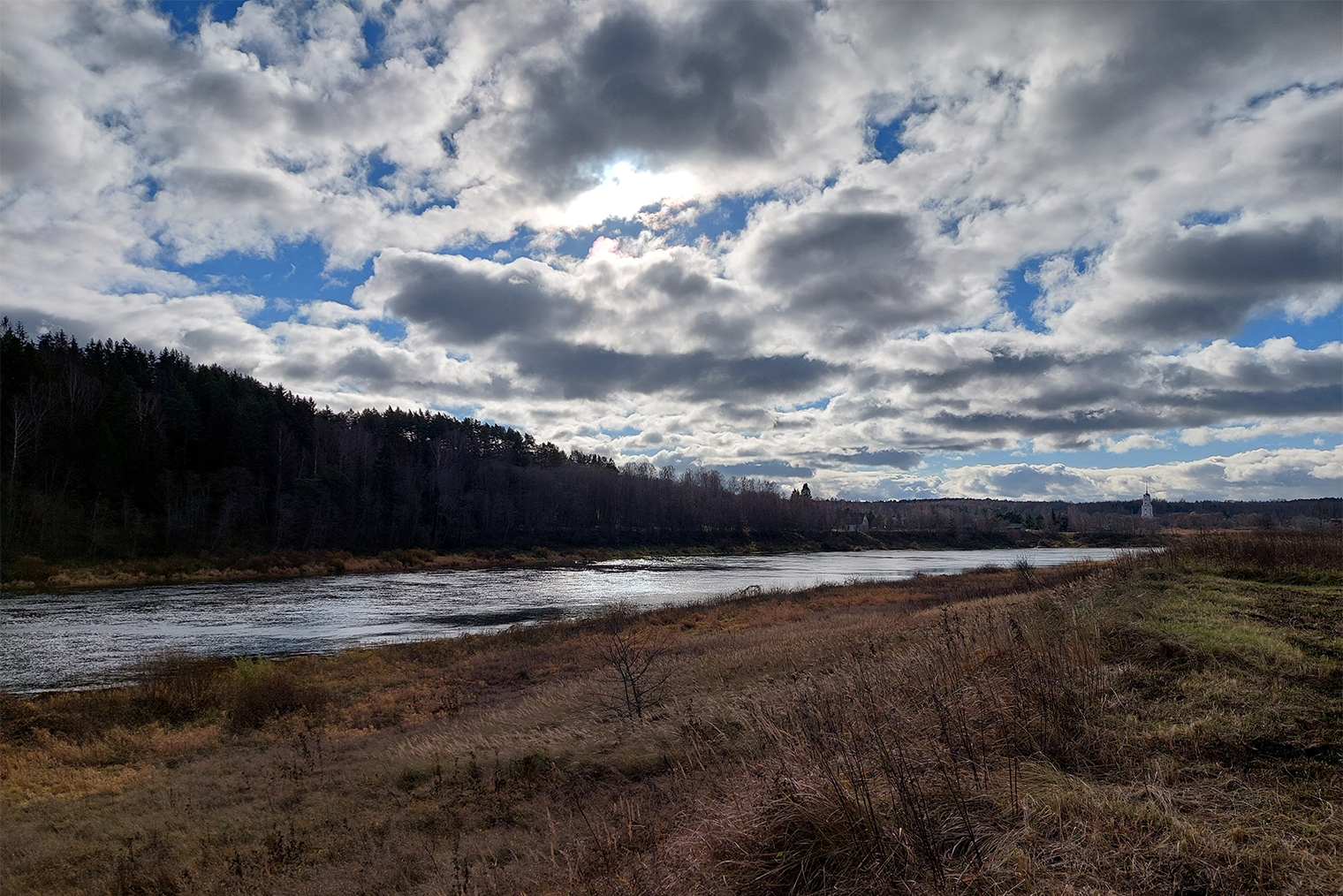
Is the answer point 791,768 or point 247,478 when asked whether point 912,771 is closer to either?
point 791,768

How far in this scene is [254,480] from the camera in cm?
8812

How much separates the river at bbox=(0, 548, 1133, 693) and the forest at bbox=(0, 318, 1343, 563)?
19.5 metres

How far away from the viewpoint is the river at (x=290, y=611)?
86.9ft

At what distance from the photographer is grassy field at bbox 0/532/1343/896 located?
4.70 meters

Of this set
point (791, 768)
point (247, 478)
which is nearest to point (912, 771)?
point (791, 768)

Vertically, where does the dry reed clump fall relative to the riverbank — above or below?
above

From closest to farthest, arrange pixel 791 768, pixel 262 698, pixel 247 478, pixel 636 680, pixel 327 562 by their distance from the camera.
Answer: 1. pixel 791 768
2. pixel 636 680
3. pixel 262 698
4. pixel 327 562
5. pixel 247 478

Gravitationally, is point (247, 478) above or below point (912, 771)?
above

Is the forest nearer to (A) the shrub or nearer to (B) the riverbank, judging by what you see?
(B) the riverbank

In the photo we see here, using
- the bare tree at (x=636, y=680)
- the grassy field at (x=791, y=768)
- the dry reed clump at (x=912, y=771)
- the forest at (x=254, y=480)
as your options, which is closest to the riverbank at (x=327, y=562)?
the forest at (x=254, y=480)

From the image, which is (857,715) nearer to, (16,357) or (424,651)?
(424,651)

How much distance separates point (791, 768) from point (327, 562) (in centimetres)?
7325

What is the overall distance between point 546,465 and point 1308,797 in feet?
493

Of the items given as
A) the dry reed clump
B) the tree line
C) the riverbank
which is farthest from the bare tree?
the tree line
